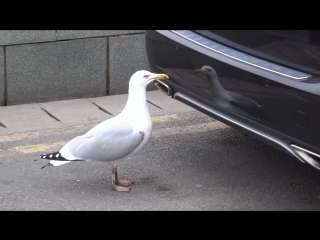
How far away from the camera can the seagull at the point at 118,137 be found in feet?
13.3

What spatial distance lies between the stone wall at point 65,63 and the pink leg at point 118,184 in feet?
6.50

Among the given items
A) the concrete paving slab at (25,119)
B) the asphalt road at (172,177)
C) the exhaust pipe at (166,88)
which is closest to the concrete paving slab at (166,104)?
the asphalt road at (172,177)

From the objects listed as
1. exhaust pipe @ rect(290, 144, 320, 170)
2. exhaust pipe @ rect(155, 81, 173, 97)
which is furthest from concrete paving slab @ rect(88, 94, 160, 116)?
exhaust pipe @ rect(290, 144, 320, 170)

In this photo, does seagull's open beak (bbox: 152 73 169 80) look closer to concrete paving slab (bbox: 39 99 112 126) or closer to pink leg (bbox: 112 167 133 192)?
pink leg (bbox: 112 167 133 192)

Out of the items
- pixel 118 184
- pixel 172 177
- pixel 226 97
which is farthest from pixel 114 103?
pixel 226 97

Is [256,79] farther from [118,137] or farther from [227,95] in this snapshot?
[118,137]

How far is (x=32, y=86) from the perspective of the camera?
595cm

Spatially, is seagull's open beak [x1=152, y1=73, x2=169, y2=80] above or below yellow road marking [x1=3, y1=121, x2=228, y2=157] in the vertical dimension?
above

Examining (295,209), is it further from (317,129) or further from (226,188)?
(317,129)

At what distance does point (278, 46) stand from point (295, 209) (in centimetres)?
95

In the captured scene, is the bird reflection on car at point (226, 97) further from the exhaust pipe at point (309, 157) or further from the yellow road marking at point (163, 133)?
the yellow road marking at point (163, 133)

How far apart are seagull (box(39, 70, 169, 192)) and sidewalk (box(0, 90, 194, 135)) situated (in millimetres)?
1324

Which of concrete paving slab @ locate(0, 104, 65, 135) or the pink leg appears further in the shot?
concrete paving slab @ locate(0, 104, 65, 135)

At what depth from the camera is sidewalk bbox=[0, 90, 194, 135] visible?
543 centimetres
